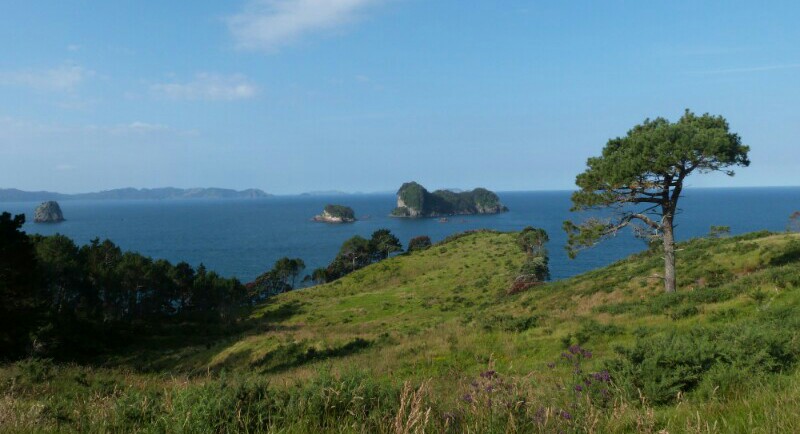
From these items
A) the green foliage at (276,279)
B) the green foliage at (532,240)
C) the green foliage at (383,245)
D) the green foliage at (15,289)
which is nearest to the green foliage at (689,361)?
the green foliage at (15,289)

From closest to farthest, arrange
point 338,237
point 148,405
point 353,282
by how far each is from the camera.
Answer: point 148,405, point 353,282, point 338,237

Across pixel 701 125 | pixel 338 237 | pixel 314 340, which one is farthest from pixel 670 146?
pixel 338 237

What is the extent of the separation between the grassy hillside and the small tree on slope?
345 centimetres

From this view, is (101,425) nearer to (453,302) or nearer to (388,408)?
(388,408)

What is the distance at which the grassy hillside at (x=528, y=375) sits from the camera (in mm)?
4039

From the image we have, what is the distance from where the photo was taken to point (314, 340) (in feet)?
77.8

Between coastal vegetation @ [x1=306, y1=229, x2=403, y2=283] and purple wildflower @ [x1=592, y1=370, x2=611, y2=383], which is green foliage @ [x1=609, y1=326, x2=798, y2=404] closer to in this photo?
purple wildflower @ [x1=592, y1=370, x2=611, y2=383]

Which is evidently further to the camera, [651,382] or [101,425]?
[651,382]

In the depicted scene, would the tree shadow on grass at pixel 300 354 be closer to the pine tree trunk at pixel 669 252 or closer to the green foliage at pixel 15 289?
the pine tree trunk at pixel 669 252

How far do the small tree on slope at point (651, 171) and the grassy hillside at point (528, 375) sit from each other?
3450mm

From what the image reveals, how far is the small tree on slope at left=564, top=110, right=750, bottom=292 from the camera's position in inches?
690

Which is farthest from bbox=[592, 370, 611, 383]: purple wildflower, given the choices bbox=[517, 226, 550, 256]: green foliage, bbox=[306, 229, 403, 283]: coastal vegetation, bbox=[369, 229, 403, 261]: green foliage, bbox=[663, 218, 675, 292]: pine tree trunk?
bbox=[369, 229, 403, 261]: green foliage

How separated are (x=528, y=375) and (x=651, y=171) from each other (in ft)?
54.8

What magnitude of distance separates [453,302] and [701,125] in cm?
2823
